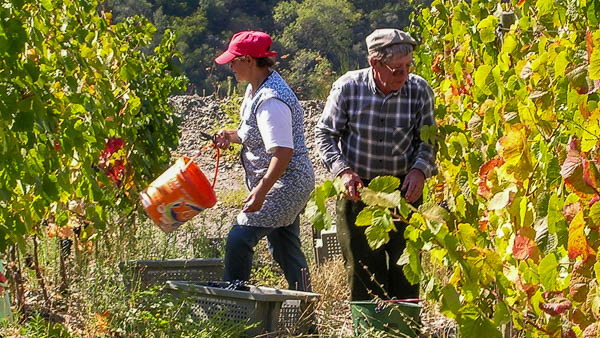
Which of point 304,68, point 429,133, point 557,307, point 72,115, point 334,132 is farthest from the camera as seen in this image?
point 304,68

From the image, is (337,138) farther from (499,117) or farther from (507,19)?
(499,117)

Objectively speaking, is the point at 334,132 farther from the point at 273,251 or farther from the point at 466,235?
the point at 466,235

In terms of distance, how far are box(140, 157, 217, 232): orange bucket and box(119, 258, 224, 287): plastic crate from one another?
690mm

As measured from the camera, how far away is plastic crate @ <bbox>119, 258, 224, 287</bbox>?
488 cm

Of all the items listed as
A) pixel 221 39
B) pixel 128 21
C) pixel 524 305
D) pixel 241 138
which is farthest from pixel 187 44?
pixel 524 305

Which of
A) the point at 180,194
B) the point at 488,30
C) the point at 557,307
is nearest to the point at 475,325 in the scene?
the point at 557,307

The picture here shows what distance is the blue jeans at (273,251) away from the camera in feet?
14.3

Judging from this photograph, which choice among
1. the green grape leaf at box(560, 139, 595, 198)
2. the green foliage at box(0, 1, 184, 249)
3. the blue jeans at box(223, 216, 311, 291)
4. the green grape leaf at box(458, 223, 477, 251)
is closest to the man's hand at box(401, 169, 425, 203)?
the blue jeans at box(223, 216, 311, 291)

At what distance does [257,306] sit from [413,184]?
74 cm

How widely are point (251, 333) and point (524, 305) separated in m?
1.60

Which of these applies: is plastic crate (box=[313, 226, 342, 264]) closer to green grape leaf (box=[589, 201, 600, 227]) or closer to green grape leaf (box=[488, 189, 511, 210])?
green grape leaf (box=[488, 189, 511, 210])

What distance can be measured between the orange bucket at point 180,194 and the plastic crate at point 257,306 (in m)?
0.28

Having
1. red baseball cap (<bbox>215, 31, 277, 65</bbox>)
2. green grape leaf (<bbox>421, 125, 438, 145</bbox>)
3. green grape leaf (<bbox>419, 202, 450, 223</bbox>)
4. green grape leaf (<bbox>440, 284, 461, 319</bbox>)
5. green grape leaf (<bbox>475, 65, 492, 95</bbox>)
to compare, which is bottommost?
green grape leaf (<bbox>440, 284, 461, 319</bbox>)

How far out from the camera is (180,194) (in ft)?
13.5
